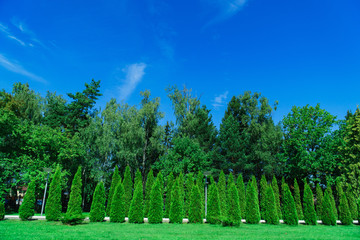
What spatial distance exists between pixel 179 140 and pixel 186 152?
1.68 m

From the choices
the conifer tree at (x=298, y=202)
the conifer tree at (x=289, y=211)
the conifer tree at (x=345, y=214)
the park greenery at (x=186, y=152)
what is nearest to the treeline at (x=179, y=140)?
the park greenery at (x=186, y=152)

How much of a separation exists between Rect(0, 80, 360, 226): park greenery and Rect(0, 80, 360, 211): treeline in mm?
124

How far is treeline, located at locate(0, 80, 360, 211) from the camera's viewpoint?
23.2 metres

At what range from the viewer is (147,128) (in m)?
29.3

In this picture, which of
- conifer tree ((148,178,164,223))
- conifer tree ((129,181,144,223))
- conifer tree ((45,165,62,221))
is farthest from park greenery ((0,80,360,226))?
conifer tree ((45,165,62,221))

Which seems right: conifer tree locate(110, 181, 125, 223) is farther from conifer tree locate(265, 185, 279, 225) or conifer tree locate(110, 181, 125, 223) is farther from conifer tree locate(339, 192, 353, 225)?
conifer tree locate(339, 192, 353, 225)

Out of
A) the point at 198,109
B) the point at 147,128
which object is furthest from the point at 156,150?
the point at 198,109

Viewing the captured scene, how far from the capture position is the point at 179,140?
24375 millimetres

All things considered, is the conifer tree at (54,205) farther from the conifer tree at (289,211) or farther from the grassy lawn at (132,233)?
the conifer tree at (289,211)

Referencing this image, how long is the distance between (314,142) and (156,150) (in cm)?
1965

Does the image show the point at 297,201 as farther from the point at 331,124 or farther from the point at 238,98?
the point at 238,98

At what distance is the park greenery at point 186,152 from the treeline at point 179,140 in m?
0.12

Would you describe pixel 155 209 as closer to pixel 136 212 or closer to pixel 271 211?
pixel 136 212

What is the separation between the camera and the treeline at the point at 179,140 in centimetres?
2317
